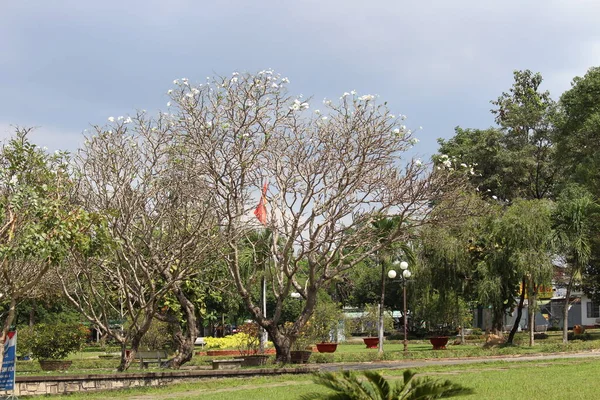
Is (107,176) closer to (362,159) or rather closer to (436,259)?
(362,159)

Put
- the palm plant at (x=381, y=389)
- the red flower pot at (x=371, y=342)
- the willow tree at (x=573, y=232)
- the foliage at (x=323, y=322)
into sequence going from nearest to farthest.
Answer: the palm plant at (x=381, y=389)
the foliage at (x=323, y=322)
the willow tree at (x=573, y=232)
the red flower pot at (x=371, y=342)

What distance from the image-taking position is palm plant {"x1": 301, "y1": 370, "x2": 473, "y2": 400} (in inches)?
300

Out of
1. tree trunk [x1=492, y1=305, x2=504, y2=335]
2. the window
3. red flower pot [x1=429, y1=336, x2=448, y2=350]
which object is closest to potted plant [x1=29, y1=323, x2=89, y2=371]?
red flower pot [x1=429, y1=336, x2=448, y2=350]

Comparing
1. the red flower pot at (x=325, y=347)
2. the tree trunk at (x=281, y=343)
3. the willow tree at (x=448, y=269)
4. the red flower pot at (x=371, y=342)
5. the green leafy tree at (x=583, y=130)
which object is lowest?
the red flower pot at (x=371, y=342)

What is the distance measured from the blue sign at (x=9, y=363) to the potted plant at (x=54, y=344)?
12618mm

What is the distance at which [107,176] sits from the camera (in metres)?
21.2

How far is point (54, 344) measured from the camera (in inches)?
1062

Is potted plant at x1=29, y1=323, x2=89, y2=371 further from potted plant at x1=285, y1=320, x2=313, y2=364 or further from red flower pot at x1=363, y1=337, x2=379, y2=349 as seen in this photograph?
red flower pot at x1=363, y1=337, x2=379, y2=349

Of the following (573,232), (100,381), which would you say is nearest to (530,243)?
(573,232)

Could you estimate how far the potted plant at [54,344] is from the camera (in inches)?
1049

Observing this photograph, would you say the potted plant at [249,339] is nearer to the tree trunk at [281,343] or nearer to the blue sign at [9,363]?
the tree trunk at [281,343]

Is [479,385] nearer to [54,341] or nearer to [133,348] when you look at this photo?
[133,348]

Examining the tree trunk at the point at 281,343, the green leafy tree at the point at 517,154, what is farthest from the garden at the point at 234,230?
the green leafy tree at the point at 517,154

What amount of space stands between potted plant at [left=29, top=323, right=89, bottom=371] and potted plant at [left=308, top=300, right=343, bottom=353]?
30.0ft
